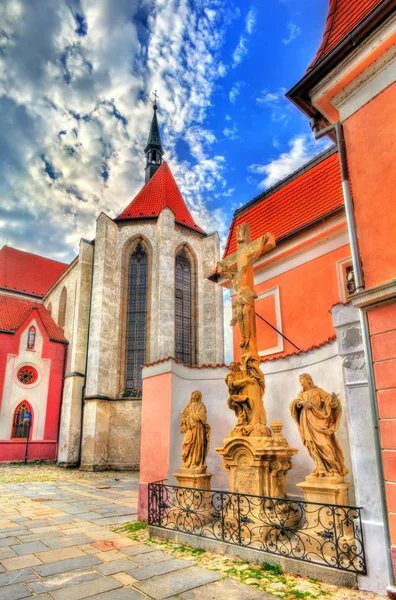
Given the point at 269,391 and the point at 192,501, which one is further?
the point at 269,391

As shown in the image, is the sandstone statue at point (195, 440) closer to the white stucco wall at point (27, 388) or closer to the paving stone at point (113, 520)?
the paving stone at point (113, 520)

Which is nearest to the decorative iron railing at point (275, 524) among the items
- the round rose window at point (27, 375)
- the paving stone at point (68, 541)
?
the paving stone at point (68, 541)

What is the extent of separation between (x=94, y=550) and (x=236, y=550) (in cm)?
213

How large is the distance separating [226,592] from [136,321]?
19619mm

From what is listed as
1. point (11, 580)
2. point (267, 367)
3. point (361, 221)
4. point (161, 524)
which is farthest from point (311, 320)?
point (11, 580)

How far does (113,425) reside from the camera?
20891mm

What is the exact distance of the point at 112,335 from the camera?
73.9 ft

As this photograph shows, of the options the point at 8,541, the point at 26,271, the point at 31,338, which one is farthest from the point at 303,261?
the point at 26,271

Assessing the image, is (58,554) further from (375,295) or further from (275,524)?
(375,295)

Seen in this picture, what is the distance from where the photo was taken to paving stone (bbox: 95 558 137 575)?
16.1 feet

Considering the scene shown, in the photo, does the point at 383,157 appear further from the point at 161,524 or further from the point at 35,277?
the point at 35,277

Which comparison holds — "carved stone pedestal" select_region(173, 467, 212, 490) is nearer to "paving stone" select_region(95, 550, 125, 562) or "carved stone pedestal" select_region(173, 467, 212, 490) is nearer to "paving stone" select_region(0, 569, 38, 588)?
"paving stone" select_region(95, 550, 125, 562)

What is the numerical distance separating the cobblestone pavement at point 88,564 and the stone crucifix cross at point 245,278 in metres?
3.27

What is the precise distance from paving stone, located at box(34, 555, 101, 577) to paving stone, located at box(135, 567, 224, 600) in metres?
1.11
